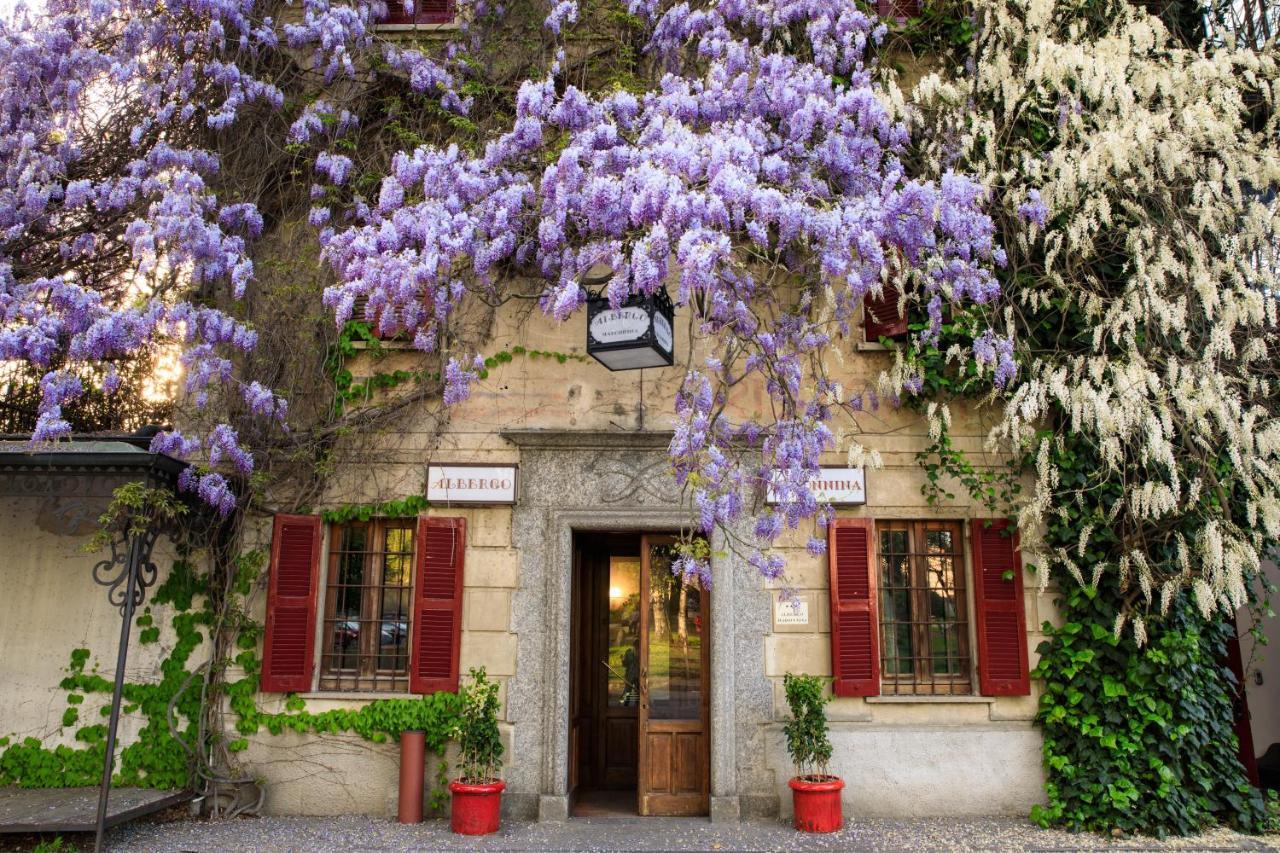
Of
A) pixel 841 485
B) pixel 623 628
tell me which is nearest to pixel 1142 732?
pixel 841 485

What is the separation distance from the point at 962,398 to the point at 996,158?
197cm

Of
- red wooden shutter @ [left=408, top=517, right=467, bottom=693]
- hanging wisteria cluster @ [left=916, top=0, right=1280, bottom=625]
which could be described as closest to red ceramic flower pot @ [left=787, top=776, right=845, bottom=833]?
hanging wisteria cluster @ [left=916, top=0, right=1280, bottom=625]

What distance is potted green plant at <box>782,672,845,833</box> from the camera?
235 inches

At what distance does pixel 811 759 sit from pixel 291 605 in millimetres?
4164

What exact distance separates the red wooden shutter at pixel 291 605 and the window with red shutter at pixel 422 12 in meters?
4.79

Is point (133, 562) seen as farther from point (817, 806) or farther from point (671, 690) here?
point (817, 806)

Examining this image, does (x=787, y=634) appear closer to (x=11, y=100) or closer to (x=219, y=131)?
(x=219, y=131)

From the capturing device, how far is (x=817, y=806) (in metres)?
5.98

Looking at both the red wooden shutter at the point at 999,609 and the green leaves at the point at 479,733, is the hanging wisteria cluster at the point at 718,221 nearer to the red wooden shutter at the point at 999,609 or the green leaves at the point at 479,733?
the red wooden shutter at the point at 999,609

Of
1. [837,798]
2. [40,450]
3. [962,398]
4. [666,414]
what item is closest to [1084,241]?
[962,398]

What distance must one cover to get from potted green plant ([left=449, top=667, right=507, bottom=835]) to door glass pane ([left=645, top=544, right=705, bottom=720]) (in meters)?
1.28

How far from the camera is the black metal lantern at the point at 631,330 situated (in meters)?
5.62

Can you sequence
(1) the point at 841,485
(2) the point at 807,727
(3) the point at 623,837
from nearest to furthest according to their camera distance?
1. (3) the point at 623,837
2. (2) the point at 807,727
3. (1) the point at 841,485

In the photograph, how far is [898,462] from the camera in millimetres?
6879
